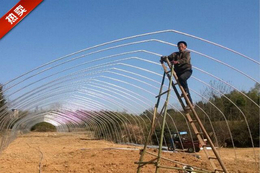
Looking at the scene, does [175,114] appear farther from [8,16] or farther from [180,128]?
[8,16]

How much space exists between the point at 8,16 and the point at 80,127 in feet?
96.0

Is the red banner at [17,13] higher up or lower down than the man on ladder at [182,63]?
higher up

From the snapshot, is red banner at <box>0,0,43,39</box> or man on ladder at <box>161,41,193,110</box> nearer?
man on ladder at <box>161,41,193,110</box>

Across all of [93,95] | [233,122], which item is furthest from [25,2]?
[233,122]

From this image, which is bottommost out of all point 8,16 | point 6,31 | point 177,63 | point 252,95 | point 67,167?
point 67,167

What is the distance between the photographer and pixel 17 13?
726cm

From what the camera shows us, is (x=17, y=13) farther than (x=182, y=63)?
Yes

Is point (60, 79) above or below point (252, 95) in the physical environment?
below

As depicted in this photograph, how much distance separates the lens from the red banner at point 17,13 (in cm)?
709

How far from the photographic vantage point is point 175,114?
82.0ft

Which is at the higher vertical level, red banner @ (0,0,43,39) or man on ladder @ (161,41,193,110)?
red banner @ (0,0,43,39)

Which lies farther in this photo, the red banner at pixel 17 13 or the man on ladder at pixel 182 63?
the red banner at pixel 17 13

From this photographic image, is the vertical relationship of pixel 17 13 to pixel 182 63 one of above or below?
above

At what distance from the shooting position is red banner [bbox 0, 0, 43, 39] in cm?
709
